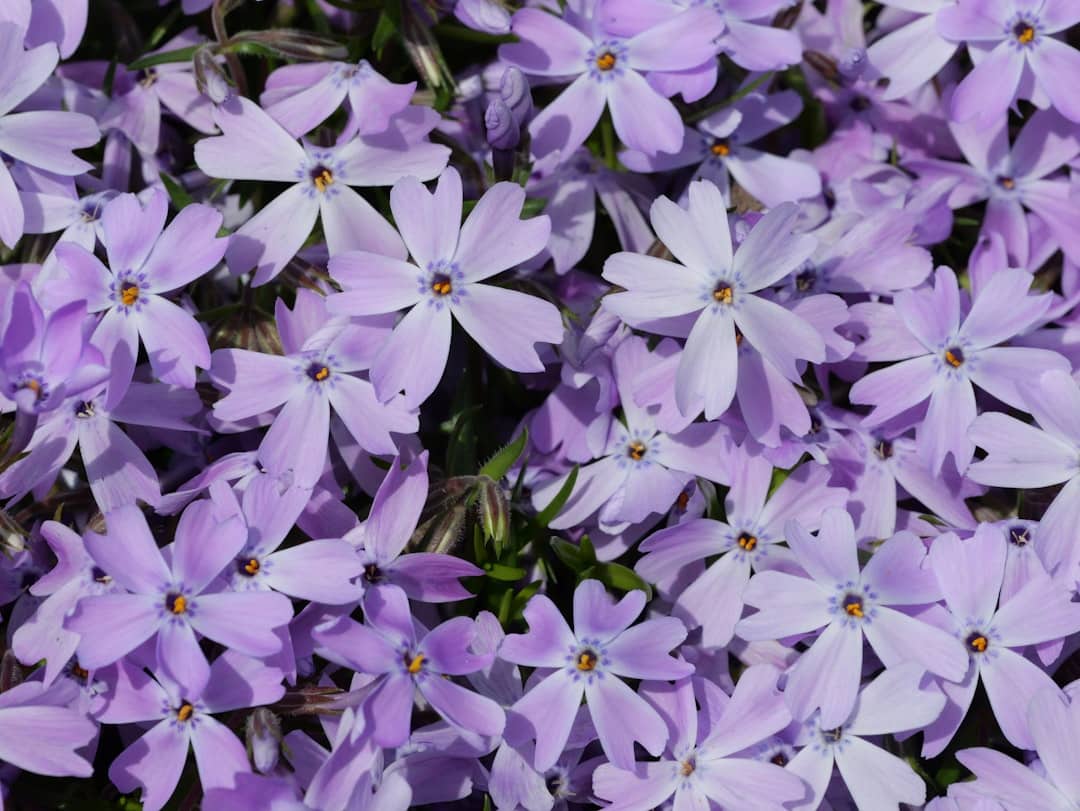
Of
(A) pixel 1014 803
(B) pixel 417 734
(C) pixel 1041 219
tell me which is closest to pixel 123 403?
(B) pixel 417 734

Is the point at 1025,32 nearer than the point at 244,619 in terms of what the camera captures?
No

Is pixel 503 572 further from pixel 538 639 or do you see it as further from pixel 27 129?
pixel 27 129

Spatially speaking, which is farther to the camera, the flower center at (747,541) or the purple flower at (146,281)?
the flower center at (747,541)

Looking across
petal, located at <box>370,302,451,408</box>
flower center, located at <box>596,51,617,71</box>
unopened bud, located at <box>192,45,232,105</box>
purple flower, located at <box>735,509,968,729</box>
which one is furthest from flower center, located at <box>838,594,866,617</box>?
unopened bud, located at <box>192,45,232,105</box>

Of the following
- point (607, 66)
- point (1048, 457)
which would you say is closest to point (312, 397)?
point (607, 66)

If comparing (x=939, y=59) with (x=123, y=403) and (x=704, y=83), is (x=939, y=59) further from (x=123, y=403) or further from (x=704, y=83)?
(x=123, y=403)

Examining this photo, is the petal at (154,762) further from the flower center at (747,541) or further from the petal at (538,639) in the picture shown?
the flower center at (747,541)

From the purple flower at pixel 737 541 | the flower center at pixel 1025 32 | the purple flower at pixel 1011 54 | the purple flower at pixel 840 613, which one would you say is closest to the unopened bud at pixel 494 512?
the purple flower at pixel 737 541
